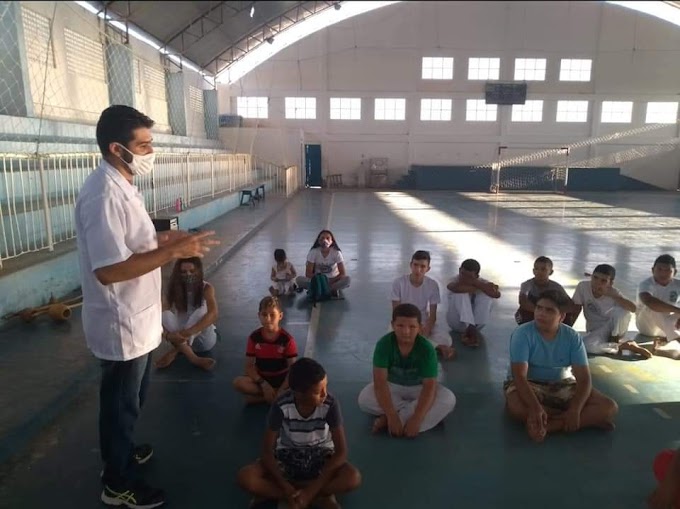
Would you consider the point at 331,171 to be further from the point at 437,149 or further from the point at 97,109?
the point at 97,109

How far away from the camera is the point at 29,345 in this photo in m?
4.30

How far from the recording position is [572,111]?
28172 millimetres

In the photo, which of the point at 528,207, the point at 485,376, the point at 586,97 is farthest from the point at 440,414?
the point at 586,97

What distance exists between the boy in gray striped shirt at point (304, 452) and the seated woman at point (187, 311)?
1.80 meters

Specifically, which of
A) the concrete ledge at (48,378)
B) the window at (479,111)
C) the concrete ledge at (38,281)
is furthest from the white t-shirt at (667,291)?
the window at (479,111)

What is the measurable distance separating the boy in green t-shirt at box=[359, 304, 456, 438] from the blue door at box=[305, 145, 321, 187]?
26014 mm

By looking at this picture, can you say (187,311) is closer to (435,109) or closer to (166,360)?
(166,360)

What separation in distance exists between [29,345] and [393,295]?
10.3 feet

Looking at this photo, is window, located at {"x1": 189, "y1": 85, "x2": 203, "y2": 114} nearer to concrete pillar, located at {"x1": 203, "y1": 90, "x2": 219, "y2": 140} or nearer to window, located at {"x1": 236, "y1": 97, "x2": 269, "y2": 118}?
concrete pillar, located at {"x1": 203, "y1": 90, "x2": 219, "y2": 140}

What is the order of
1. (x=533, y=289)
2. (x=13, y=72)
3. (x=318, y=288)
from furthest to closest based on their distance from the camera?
(x=13, y=72) < (x=318, y=288) < (x=533, y=289)

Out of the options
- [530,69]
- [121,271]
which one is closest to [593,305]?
[121,271]

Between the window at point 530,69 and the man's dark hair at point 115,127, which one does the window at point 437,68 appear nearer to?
the window at point 530,69

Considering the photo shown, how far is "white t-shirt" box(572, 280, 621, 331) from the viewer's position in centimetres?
459

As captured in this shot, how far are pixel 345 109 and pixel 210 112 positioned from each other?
772 centimetres
